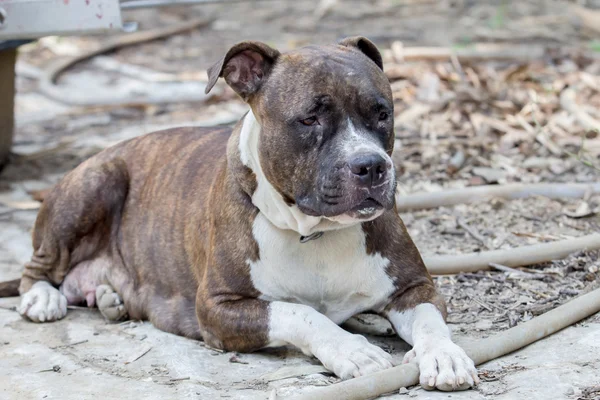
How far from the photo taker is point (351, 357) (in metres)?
3.91

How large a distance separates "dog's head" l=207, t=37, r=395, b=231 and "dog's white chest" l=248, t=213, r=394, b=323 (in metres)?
0.23

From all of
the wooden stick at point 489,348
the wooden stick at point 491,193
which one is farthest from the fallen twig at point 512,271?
the wooden stick at point 491,193

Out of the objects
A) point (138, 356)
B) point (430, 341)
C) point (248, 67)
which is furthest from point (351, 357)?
point (248, 67)

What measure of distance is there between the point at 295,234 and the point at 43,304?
1639 millimetres

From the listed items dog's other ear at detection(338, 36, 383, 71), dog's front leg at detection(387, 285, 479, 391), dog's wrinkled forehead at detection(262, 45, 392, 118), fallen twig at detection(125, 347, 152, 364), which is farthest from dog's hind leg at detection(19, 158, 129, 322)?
dog's front leg at detection(387, 285, 479, 391)

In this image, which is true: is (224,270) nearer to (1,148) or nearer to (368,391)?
(368,391)

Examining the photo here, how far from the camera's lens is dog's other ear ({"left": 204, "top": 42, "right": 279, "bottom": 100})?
4.38 m

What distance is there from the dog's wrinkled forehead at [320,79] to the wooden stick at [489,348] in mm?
1136

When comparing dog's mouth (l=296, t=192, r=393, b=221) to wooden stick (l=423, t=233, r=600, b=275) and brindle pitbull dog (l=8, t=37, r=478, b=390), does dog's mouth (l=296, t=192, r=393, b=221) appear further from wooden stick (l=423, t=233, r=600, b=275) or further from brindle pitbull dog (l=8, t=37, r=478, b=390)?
wooden stick (l=423, t=233, r=600, b=275)

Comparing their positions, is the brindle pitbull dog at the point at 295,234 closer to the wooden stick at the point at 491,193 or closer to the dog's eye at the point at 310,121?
the dog's eye at the point at 310,121

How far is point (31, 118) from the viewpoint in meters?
10.2

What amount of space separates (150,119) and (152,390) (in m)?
6.07

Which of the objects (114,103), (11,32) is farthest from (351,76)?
(114,103)

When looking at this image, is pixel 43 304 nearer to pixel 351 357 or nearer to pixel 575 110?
pixel 351 357
